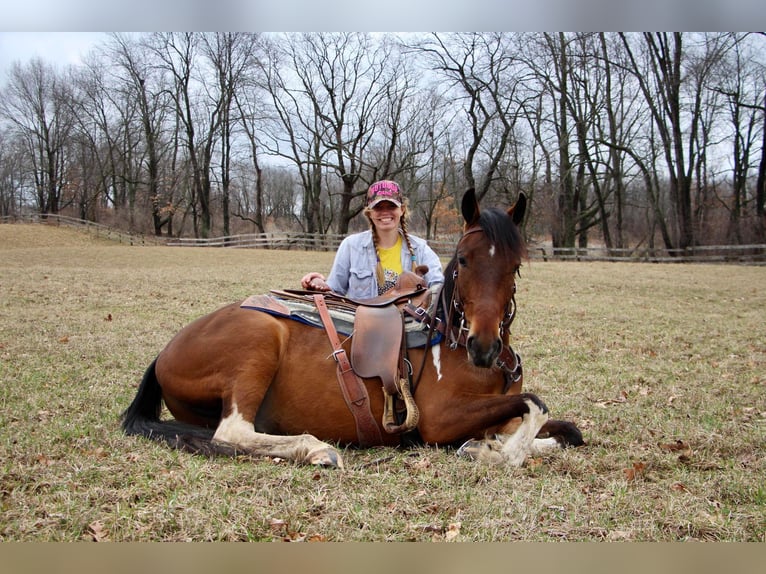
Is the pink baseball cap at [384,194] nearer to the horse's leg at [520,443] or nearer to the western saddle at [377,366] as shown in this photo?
the western saddle at [377,366]

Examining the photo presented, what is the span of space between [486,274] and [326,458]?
1305 mm

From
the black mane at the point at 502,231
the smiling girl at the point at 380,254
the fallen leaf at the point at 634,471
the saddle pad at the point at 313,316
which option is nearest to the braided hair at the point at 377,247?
the smiling girl at the point at 380,254

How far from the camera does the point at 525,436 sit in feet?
10.0

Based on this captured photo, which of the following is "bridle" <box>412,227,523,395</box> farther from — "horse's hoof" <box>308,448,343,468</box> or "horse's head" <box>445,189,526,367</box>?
"horse's hoof" <box>308,448,343,468</box>

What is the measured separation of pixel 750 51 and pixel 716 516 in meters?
8.58

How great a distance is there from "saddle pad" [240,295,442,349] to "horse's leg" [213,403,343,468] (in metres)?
0.66

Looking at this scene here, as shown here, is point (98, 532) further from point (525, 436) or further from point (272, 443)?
point (525, 436)

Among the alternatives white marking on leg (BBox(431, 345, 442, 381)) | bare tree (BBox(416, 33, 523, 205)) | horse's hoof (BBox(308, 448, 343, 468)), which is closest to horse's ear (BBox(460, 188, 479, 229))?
white marking on leg (BBox(431, 345, 442, 381))

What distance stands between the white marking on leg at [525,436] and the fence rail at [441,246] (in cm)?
1163

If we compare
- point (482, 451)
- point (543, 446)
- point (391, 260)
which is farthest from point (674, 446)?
point (391, 260)

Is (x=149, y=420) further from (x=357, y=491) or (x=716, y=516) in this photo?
(x=716, y=516)

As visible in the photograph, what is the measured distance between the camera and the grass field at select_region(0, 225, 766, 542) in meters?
2.29

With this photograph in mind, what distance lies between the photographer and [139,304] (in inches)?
393

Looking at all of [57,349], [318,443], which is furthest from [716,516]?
[57,349]
